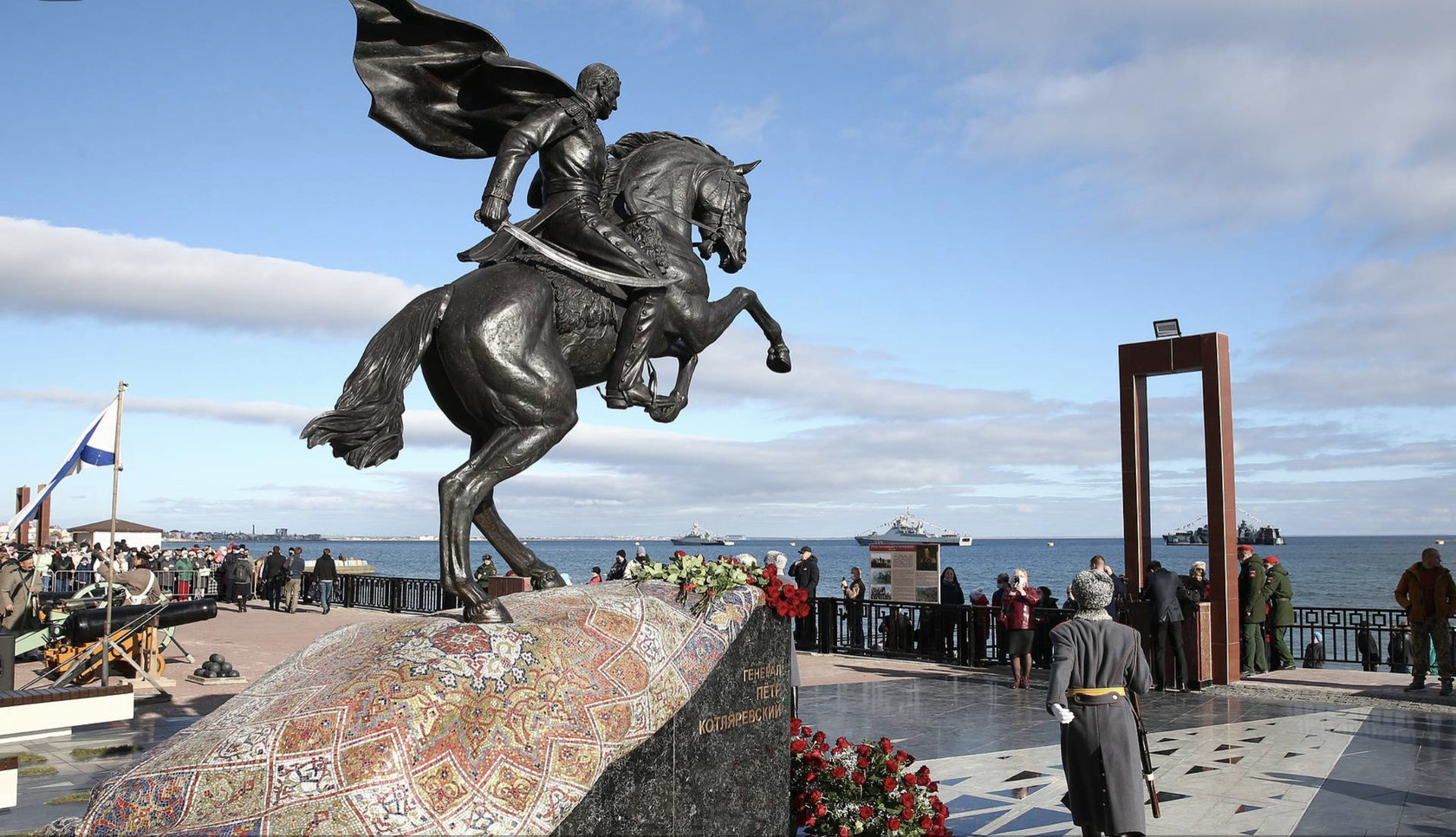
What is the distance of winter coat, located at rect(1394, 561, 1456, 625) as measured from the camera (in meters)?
11.0

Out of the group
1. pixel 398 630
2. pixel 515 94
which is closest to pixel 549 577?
pixel 398 630

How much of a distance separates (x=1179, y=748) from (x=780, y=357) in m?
5.10

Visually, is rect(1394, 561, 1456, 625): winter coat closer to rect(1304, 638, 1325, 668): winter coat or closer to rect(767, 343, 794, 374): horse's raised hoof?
rect(1304, 638, 1325, 668): winter coat

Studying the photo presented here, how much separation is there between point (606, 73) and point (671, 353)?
149 centimetres

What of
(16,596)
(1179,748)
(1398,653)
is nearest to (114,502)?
(16,596)

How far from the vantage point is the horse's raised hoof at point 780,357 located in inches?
243

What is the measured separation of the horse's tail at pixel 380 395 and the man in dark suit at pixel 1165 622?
9.39 m

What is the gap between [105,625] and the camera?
1116 centimetres

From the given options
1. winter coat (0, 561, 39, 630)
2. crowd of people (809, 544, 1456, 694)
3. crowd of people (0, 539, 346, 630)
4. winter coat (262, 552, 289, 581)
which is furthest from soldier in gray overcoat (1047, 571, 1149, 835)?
winter coat (262, 552, 289, 581)

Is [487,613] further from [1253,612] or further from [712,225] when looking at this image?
[1253,612]

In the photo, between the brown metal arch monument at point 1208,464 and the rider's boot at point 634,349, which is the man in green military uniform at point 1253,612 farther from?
the rider's boot at point 634,349

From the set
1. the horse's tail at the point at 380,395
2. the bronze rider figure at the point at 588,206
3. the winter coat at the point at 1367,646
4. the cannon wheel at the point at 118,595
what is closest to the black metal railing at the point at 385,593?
the cannon wheel at the point at 118,595

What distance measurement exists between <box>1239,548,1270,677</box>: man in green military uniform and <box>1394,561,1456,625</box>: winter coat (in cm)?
174

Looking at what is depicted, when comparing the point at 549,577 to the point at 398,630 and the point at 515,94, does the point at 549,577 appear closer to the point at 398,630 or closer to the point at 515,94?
the point at 398,630
